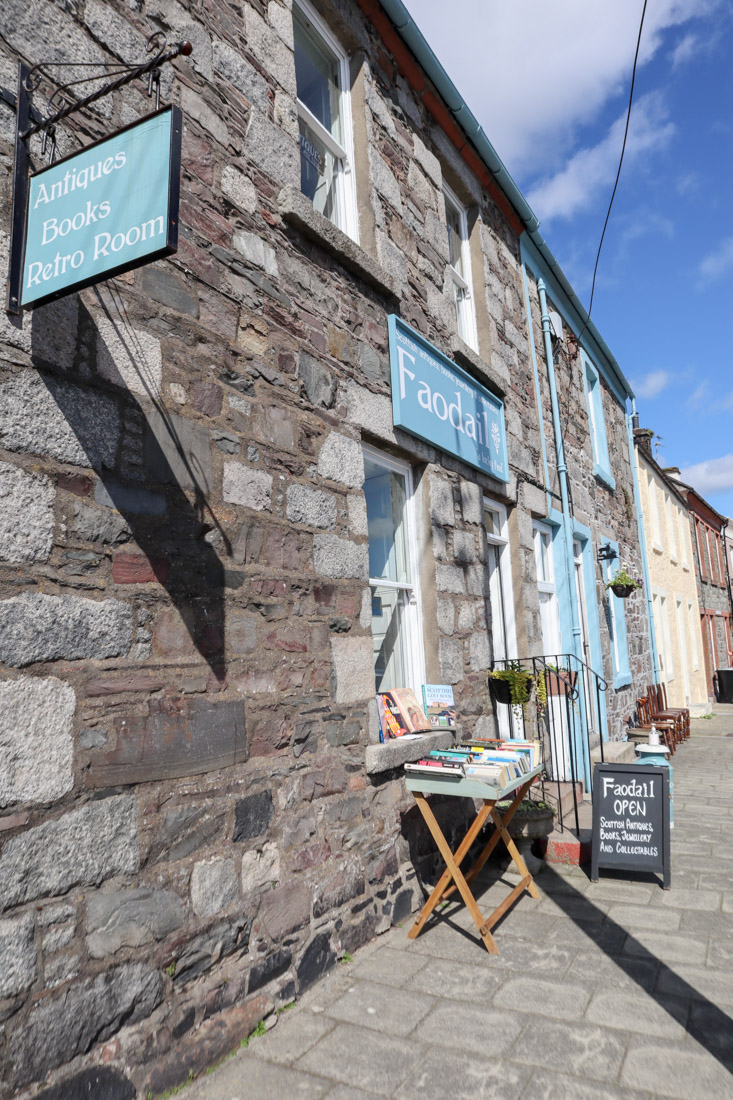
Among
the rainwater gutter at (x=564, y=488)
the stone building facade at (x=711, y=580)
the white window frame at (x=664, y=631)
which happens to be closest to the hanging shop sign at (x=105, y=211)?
the rainwater gutter at (x=564, y=488)

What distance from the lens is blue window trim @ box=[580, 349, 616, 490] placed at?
33.0ft

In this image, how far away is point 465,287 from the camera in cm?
646

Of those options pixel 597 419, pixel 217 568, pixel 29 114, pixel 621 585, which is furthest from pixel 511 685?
pixel 597 419

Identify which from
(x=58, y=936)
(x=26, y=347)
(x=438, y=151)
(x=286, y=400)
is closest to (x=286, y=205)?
(x=286, y=400)

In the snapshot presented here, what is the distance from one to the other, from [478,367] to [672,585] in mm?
11997

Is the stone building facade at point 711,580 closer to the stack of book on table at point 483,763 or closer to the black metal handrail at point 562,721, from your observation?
the black metal handrail at point 562,721

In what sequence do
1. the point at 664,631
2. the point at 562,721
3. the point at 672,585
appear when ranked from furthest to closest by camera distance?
1. the point at 672,585
2. the point at 664,631
3. the point at 562,721

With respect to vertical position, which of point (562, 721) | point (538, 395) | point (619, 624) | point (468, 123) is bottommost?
point (562, 721)

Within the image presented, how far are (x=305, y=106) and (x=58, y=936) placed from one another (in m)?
4.53

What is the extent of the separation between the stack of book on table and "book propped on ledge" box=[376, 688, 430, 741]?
19cm

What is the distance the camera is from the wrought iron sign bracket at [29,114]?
88.4 inches

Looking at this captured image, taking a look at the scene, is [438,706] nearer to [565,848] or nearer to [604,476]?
[565,848]

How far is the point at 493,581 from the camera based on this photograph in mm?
6180

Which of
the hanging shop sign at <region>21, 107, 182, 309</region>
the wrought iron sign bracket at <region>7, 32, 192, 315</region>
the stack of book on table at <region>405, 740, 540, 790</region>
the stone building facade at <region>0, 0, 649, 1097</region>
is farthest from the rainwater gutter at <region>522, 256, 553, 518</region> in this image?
the hanging shop sign at <region>21, 107, 182, 309</region>
